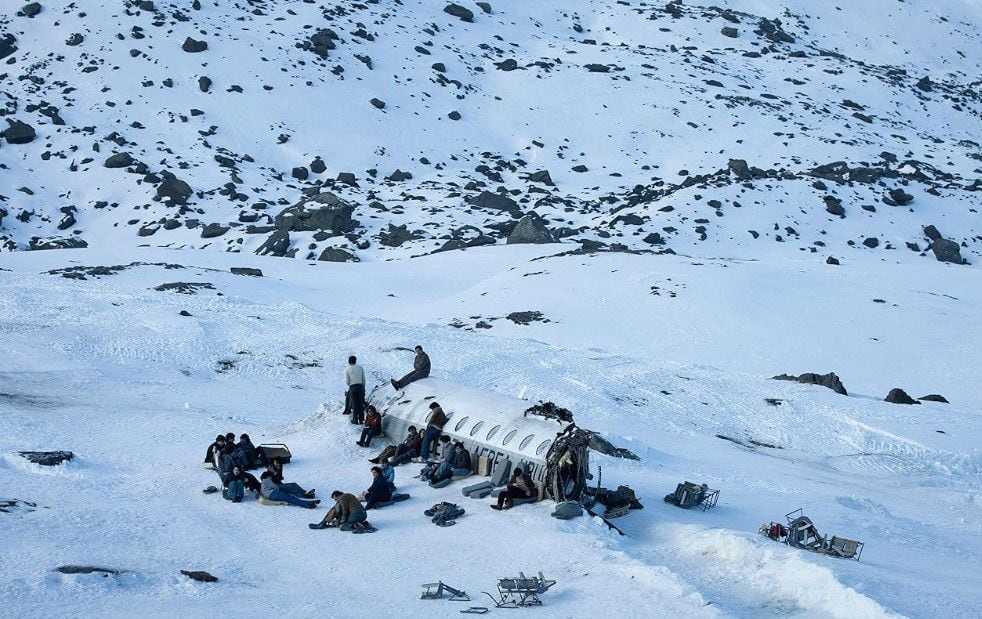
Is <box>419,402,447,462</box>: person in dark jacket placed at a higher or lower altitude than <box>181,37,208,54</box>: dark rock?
lower

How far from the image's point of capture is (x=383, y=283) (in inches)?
2008

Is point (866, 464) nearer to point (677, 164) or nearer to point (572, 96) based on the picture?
point (677, 164)

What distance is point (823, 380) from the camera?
3394 centimetres

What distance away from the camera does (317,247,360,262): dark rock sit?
59844 mm

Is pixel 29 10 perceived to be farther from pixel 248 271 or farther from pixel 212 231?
pixel 248 271

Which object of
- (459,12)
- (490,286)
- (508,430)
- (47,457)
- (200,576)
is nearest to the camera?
(200,576)

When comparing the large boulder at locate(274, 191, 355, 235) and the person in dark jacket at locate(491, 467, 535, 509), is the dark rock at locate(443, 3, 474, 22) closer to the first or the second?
the large boulder at locate(274, 191, 355, 235)

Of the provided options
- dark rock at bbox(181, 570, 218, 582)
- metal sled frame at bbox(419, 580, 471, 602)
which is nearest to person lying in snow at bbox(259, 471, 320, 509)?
dark rock at bbox(181, 570, 218, 582)

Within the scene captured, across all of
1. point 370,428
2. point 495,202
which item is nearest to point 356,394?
point 370,428

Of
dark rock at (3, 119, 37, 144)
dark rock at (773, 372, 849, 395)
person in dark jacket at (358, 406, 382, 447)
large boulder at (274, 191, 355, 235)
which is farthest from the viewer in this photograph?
dark rock at (3, 119, 37, 144)

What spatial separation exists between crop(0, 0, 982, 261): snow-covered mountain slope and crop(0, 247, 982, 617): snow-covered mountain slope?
12856 millimetres

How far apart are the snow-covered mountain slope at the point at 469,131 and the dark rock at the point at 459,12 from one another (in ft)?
1.57

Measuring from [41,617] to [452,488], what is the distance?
8.84 metres

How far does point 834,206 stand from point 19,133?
217 feet
